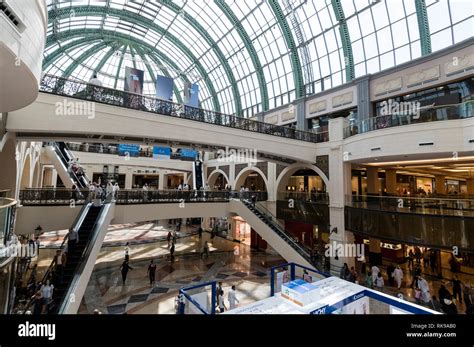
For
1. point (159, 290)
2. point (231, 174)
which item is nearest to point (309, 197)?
point (231, 174)

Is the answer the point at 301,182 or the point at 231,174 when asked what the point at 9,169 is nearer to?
the point at 231,174

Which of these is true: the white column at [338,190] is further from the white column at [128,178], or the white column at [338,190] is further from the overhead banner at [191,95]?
the white column at [128,178]

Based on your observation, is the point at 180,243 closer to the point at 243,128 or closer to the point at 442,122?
the point at 243,128

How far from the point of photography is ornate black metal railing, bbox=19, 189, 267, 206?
38.2 feet

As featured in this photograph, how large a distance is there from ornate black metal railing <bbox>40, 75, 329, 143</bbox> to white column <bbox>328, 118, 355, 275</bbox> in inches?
45.4

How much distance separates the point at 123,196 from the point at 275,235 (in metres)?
8.78

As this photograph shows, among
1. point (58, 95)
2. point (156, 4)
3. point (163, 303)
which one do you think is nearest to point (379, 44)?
point (58, 95)

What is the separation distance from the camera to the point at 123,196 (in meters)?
13.4

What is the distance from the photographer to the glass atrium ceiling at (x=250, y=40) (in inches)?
611

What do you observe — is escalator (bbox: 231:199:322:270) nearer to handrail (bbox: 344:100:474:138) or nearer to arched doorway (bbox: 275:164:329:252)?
arched doorway (bbox: 275:164:329:252)

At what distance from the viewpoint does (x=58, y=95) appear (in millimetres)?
8938

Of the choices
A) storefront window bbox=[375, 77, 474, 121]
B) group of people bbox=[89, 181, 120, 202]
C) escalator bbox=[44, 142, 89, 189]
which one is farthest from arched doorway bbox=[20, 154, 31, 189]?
storefront window bbox=[375, 77, 474, 121]

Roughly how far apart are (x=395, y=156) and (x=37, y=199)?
17121 mm

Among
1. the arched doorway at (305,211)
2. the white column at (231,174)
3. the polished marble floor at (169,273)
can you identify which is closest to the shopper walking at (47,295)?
the polished marble floor at (169,273)
